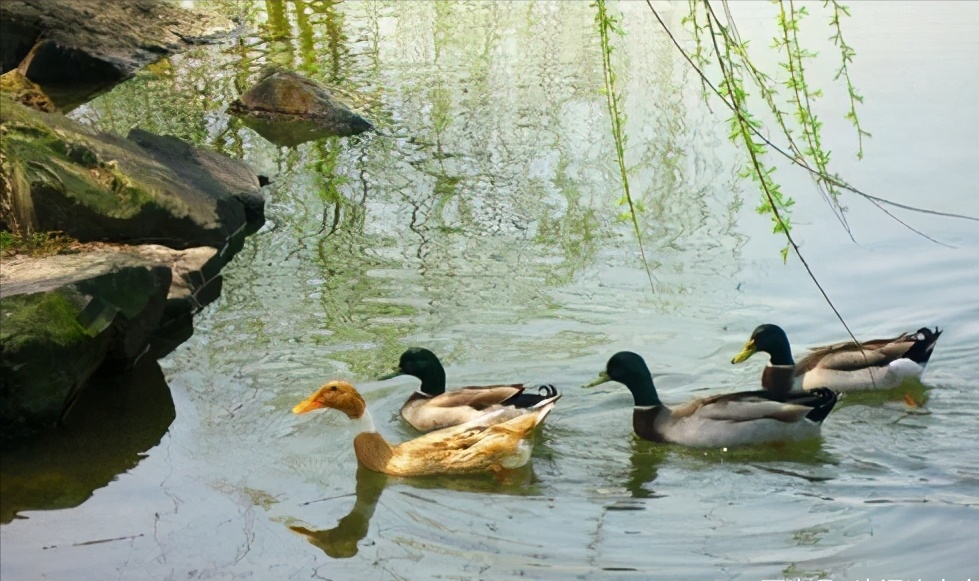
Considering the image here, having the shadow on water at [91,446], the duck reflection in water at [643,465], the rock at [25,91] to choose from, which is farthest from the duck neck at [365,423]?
the rock at [25,91]

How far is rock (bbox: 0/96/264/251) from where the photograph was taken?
948 centimetres

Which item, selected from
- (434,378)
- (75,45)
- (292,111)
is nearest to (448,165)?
(292,111)

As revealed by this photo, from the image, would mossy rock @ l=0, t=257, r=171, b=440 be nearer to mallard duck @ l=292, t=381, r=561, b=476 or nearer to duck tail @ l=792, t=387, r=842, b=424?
mallard duck @ l=292, t=381, r=561, b=476

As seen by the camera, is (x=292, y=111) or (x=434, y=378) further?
(x=292, y=111)

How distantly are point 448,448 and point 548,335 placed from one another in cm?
173

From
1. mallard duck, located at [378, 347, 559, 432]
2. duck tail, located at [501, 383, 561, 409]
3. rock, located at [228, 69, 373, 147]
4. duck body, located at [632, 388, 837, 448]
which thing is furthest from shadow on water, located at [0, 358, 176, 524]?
rock, located at [228, 69, 373, 147]

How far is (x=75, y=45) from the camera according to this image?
50.8 ft

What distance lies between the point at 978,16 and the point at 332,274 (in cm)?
1110

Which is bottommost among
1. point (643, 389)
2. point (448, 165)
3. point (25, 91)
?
point (643, 389)

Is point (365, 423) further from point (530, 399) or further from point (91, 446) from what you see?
point (91, 446)

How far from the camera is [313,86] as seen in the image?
14273mm

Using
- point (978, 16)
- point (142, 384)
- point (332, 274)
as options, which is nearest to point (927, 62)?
point (978, 16)

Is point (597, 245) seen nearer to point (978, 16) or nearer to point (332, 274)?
point (332, 274)

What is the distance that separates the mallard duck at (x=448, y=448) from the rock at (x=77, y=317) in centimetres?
154
